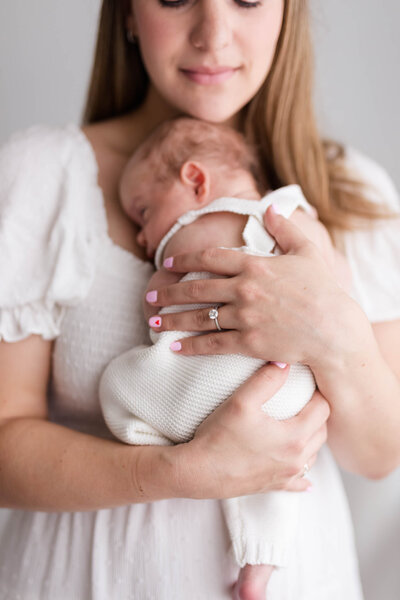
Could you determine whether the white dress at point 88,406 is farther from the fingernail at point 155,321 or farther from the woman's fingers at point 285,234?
the woman's fingers at point 285,234

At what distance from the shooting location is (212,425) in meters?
1.03

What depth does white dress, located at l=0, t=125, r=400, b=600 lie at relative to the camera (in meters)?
1.16

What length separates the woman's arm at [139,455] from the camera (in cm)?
102

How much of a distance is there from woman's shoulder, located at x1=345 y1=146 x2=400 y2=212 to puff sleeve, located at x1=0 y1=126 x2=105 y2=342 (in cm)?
66

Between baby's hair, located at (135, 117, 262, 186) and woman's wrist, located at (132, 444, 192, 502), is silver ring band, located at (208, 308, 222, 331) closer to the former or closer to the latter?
woman's wrist, located at (132, 444, 192, 502)

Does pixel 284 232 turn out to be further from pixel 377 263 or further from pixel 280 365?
pixel 377 263

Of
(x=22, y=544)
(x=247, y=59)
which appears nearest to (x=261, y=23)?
(x=247, y=59)

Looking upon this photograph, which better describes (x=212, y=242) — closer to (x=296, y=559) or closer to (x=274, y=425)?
(x=274, y=425)

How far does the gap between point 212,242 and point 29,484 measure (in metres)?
0.53

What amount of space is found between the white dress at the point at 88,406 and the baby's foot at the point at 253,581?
0.23ft

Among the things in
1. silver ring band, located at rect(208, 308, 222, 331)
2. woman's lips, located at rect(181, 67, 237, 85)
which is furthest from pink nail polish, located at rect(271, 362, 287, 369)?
woman's lips, located at rect(181, 67, 237, 85)

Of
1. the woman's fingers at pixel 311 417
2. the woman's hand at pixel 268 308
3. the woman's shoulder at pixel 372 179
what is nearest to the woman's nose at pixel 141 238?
the woman's hand at pixel 268 308

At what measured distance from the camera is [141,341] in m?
1.22

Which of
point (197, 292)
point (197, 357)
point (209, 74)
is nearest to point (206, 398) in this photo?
point (197, 357)
